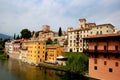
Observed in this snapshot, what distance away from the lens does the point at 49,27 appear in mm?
114000

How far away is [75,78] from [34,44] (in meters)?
33.8

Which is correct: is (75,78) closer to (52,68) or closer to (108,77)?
(108,77)

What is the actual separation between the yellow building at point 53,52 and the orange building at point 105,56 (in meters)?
24.8

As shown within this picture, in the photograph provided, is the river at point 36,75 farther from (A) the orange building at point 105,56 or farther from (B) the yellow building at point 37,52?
(B) the yellow building at point 37,52

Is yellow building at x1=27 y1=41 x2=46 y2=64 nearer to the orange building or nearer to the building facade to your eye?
the building facade

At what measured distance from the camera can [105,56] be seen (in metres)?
35.8

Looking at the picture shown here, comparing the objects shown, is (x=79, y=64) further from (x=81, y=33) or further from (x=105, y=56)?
(x=81, y=33)

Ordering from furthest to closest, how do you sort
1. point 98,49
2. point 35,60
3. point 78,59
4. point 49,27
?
point 49,27 → point 35,60 → point 78,59 → point 98,49

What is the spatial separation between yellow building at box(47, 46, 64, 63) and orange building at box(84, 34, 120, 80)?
24.8m

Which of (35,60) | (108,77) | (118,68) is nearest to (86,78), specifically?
(108,77)

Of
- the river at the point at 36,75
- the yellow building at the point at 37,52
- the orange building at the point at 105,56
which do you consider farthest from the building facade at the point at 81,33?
the river at the point at 36,75

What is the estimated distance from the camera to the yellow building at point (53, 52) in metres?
62.9

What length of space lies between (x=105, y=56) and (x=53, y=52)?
30.6 metres

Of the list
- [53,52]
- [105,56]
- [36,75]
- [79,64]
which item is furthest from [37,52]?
[105,56]
